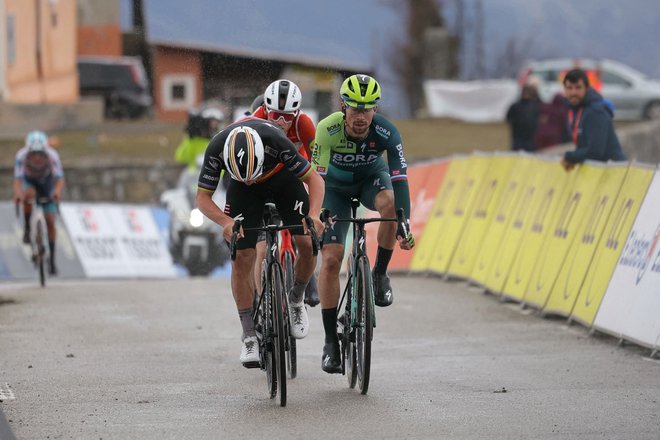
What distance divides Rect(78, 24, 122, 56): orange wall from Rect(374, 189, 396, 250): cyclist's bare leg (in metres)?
34.5

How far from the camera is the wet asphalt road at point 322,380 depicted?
8062mm

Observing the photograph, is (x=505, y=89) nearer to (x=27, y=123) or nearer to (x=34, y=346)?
(x=27, y=123)

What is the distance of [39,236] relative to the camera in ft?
60.9

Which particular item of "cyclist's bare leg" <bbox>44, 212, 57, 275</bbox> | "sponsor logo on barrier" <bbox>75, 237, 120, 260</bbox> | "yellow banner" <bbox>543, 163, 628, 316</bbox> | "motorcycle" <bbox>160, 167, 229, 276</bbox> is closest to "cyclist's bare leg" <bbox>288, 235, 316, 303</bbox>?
"yellow banner" <bbox>543, 163, 628, 316</bbox>

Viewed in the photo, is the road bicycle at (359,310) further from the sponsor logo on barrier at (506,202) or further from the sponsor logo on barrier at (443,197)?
the sponsor logo on barrier at (443,197)

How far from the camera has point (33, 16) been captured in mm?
35531

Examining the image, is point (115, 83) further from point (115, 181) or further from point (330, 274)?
point (330, 274)

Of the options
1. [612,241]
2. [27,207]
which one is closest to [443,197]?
[27,207]

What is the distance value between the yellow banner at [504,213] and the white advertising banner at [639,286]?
3.30m

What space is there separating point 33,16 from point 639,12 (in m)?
65.5

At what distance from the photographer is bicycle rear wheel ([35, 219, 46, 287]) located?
60.6ft

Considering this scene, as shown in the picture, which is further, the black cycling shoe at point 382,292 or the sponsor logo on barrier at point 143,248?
the sponsor logo on barrier at point 143,248

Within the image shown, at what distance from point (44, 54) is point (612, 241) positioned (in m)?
25.8

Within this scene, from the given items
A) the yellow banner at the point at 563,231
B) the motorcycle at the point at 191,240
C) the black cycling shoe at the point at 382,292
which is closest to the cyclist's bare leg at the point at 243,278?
the black cycling shoe at the point at 382,292
